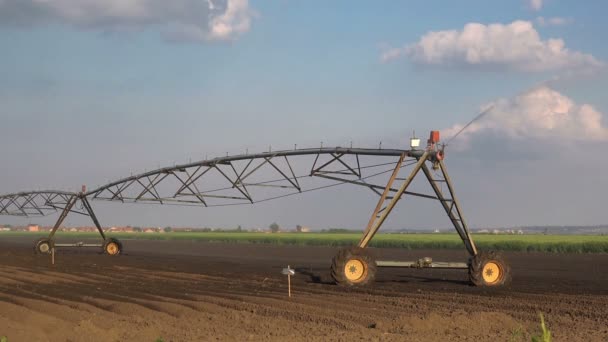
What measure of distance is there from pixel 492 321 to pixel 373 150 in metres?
9.75

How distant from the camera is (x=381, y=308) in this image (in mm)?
16531

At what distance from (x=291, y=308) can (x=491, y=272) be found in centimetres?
788

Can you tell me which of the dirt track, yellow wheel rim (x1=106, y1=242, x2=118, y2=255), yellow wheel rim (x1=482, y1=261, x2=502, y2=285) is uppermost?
yellow wheel rim (x1=106, y1=242, x2=118, y2=255)

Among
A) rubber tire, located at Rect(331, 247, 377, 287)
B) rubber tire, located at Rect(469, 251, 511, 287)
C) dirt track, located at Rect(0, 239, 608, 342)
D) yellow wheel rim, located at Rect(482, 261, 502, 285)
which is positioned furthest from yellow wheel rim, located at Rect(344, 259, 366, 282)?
yellow wheel rim, located at Rect(482, 261, 502, 285)

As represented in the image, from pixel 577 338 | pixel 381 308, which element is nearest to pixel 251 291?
pixel 381 308

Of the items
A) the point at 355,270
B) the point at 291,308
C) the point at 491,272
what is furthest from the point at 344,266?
the point at 291,308

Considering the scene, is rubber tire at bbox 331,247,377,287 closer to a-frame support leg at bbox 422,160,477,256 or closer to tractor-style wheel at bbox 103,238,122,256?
a-frame support leg at bbox 422,160,477,256

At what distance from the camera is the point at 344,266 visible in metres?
21.1

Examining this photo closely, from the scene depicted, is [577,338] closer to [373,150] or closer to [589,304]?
[589,304]

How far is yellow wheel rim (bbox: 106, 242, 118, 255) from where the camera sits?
150ft

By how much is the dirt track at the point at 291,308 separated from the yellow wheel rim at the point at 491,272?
0.47m

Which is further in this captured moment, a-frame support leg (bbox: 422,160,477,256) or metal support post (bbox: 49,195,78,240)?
metal support post (bbox: 49,195,78,240)

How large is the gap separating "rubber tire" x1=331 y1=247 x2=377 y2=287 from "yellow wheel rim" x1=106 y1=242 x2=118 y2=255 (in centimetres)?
2769

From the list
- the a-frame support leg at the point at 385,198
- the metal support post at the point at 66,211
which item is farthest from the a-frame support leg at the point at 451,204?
the metal support post at the point at 66,211
